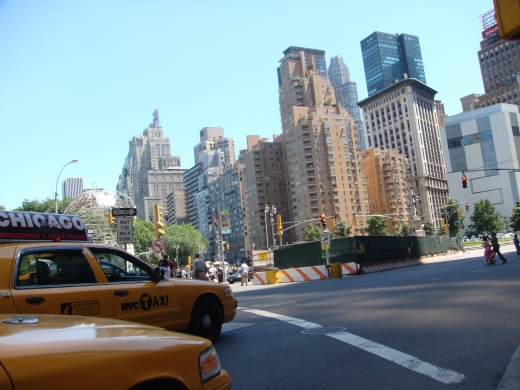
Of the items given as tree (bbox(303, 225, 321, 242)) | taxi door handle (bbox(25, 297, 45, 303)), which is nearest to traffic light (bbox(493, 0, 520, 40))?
taxi door handle (bbox(25, 297, 45, 303))

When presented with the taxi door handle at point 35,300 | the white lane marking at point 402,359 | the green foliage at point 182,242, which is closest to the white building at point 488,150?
the green foliage at point 182,242

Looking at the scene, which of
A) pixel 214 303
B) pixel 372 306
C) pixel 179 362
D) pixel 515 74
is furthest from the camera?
pixel 515 74

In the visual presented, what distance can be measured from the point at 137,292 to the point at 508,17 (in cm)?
571

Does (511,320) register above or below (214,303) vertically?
below

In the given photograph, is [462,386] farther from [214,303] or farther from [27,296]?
[27,296]

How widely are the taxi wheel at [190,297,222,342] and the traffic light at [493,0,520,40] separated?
18.4 feet

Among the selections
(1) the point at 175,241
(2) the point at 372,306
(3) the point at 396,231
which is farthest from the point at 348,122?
(2) the point at 372,306

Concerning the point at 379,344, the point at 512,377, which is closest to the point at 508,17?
the point at 512,377

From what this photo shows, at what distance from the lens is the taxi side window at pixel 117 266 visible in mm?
6359

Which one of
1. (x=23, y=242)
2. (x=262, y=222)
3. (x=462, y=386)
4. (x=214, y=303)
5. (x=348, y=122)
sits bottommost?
(x=462, y=386)

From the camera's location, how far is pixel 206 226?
19262cm

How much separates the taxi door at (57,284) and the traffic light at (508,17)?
574 centimetres

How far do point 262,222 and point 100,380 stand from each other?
138 meters

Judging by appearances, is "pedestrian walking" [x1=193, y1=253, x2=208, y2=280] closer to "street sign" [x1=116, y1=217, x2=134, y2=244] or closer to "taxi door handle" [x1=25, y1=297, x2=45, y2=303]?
"street sign" [x1=116, y1=217, x2=134, y2=244]
